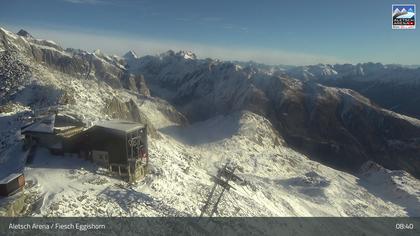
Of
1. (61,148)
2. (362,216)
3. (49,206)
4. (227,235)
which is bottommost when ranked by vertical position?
(362,216)

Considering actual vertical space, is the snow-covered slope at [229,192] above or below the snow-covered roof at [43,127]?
below

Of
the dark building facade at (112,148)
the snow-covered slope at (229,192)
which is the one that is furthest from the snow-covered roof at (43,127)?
the dark building facade at (112,148)

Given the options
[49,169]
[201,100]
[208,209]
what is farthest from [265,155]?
[201,100]

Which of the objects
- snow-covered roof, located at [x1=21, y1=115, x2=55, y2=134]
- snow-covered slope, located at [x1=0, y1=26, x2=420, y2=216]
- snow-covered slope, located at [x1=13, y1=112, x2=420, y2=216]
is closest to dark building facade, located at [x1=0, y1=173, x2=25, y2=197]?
snow-covered slope, located at [x1=0, y1=26, x2=420, y2=216]

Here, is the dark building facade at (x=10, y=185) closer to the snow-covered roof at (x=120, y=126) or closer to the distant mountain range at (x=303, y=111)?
the snow-covered roof at (x=120, y=126)

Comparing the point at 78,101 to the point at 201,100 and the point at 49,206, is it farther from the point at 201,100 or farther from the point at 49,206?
the point at 201,100

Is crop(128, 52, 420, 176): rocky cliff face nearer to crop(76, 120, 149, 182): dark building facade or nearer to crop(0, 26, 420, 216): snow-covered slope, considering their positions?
crop(0, 26, 420, 216): snow-covered slope

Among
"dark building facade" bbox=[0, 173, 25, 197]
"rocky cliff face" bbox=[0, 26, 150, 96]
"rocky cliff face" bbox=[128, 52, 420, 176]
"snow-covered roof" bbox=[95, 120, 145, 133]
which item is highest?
"rocky cliff face" bbox=[0, 26, 150, 96]

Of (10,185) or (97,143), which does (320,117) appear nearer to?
(97,143)
